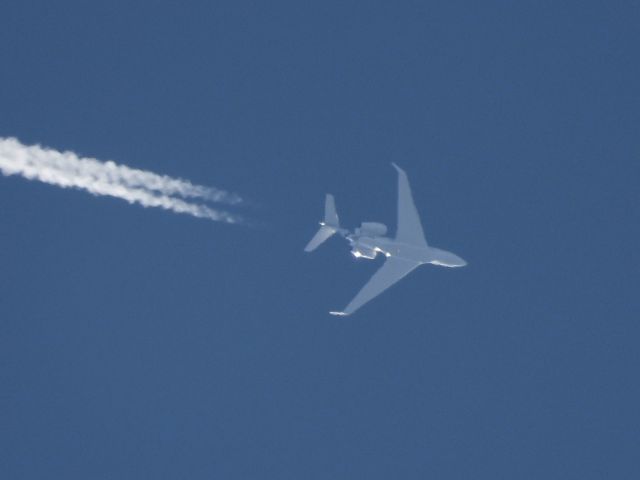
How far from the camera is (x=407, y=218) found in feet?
246

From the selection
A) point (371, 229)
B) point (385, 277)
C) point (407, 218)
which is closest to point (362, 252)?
point (371, 229)

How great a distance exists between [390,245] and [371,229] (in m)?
2.23

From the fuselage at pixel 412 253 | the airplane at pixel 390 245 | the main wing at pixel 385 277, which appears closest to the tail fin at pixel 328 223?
the airplane at pixel 390 245

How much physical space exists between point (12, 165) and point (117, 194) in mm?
8058

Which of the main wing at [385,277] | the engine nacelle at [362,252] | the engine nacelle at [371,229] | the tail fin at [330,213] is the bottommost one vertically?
the main wing at [385,277]

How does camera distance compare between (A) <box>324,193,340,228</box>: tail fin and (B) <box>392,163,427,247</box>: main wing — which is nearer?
(A) <box>324,193,340,228</box>: tail fin

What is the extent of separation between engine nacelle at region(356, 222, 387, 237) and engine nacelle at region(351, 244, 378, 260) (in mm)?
998

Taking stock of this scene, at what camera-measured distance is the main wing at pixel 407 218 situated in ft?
245

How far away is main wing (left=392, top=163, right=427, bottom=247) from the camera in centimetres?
7469

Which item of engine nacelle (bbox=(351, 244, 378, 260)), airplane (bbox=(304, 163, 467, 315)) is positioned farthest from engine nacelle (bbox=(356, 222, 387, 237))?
engine nacelle (bbox=(351, 244, 378, 260))

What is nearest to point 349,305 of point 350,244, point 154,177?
point 350,244

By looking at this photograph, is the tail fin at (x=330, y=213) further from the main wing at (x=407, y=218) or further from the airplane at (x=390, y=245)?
the main wing at (x=407, y=218)

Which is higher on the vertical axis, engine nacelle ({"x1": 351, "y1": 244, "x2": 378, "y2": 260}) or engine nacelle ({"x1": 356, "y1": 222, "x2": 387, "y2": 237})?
engine nacelle ({"x1": 356, "y1": 222, "x2": 387, "y2": 237})

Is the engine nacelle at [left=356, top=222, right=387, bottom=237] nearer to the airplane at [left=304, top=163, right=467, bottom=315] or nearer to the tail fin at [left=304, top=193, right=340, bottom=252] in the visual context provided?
the airplane at [left=304, top=163, right=467, bottom=315]
